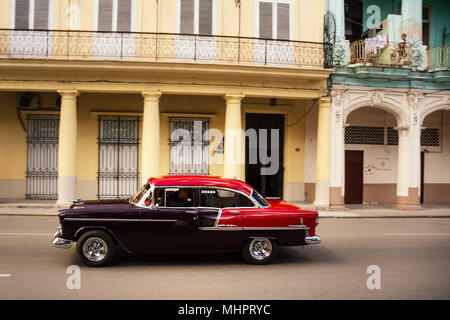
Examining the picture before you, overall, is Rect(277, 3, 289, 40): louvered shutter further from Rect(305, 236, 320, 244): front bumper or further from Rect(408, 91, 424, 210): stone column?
Rect(305, 236, 320, 244): front bumper

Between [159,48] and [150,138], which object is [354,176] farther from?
[159,48]

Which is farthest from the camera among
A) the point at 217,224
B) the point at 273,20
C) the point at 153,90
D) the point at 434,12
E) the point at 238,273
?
the point at 434,12

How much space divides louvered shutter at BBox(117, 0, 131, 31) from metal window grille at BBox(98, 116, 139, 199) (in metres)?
3.59

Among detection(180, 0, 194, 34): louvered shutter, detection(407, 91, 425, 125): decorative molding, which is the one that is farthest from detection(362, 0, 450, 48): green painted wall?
detection(180, 0, 194, 34): louvered shutter

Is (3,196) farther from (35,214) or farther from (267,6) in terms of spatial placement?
(267,6)

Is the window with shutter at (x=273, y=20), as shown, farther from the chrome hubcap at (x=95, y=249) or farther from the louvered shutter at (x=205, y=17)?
the chrome hubcap at (x=95, y=249)

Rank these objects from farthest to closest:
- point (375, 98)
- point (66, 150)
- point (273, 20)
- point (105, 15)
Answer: point (375, 98)
point (273, 20)
point (105, 15)
point (66, 150)

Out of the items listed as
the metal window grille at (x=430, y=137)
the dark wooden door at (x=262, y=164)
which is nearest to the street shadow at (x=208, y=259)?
the dark wooden door at (x=262, y=164)

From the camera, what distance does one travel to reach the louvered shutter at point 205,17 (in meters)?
15.4

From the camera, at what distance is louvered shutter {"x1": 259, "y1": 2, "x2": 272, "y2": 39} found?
15648 mm

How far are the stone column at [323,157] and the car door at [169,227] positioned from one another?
373 inches

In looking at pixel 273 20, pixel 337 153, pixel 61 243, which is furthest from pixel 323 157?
pixel 61 243

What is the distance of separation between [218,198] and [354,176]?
481 inches

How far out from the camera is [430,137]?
61.8 feet
